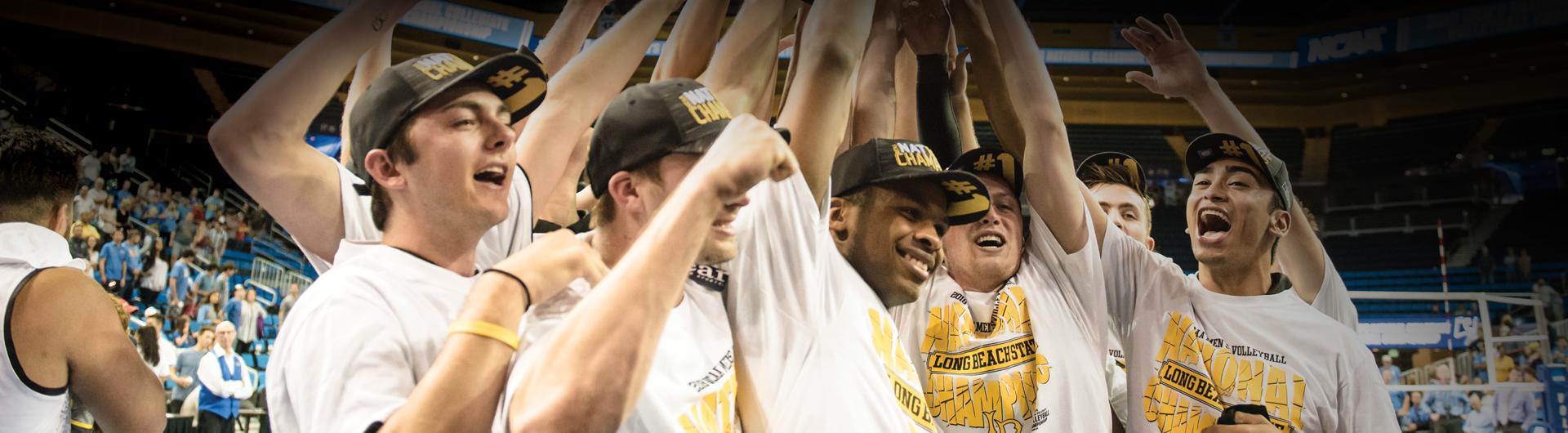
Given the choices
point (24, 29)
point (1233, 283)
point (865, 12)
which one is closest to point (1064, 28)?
point (1233, 283)

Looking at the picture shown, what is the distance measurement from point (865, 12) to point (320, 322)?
1.51 metres

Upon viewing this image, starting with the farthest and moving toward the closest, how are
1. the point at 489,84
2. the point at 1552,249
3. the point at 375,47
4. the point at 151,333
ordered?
the point at 1552,249, the point at 151,333, the point at 375,47, the point at 489,84

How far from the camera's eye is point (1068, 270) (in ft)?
10.2

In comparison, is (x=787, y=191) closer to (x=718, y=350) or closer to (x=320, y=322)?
(x=718, y=350)

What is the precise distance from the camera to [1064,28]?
3.84 meters

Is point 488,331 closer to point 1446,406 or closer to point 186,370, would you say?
point 186,370

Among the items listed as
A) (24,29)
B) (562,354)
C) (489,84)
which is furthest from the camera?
(24,29)

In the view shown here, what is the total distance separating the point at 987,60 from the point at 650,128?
54.0 inches

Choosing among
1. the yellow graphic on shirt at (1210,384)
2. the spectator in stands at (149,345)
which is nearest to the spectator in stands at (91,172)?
the spectator in stands at (149,345)

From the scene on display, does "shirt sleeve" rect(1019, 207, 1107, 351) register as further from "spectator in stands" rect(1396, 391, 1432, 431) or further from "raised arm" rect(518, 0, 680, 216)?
"spectator in stands" rect(1396, 391, 1432, 431)

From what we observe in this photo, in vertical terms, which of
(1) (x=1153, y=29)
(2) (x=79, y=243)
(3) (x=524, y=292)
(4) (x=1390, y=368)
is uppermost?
(1) (x=1153, y=29)

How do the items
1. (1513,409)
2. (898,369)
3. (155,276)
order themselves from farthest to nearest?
(1513,409) → (155,276) → (898,369)

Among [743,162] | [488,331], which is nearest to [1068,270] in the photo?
[743,162]

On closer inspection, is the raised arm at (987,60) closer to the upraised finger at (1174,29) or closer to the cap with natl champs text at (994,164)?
the cap with natl champs text at (994,164)
